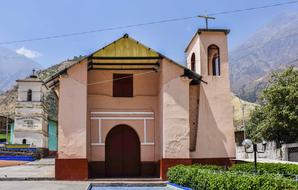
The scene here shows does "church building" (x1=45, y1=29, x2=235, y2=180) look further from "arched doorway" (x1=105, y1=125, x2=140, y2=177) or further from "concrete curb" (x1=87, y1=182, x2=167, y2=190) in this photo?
"concrete curb" (x1=87, y1=182, x2=167, y2=190)

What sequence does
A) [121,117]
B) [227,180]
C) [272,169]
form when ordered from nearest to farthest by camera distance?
[227,180]
[272,169]
[121,117]

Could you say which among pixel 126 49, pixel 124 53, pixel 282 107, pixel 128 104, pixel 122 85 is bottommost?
pixel 128 104

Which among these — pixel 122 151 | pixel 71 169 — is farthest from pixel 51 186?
pixel 122 151

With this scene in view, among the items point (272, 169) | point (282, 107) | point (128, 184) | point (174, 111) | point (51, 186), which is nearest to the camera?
point (51, 186)

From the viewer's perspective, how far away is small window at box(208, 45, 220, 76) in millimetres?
20672

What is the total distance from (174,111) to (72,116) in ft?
15.0

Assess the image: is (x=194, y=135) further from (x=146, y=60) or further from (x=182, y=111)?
(x=146, y=60)

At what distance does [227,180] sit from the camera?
1104cm

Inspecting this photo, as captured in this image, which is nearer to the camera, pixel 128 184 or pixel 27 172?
pixel 128 184

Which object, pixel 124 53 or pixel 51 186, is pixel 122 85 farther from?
pixel 51 186

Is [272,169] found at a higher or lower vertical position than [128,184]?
higher

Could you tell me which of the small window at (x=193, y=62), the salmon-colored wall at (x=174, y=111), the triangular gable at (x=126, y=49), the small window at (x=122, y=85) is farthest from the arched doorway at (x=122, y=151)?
the small window at (x=193, y=62)

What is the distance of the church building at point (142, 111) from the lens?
1838 centimetres

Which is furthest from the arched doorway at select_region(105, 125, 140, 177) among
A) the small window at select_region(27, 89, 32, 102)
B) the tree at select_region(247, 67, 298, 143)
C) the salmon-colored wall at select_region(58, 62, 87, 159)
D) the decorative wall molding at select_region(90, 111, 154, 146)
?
the small window at select_region(27, 89, 32, 102)
